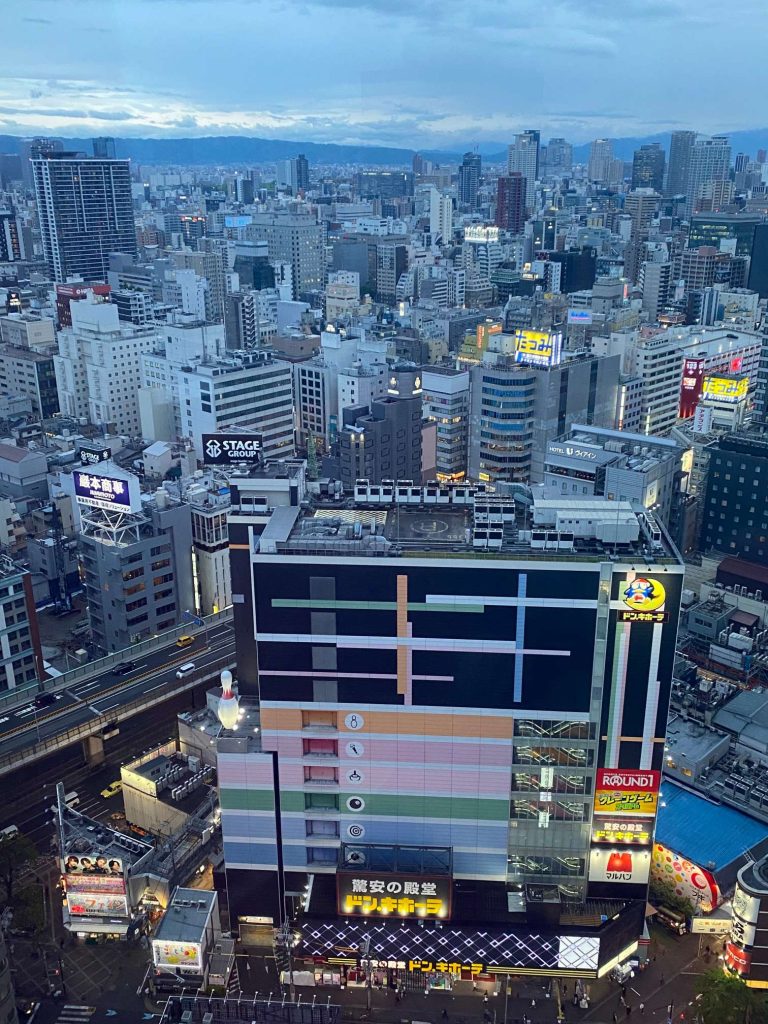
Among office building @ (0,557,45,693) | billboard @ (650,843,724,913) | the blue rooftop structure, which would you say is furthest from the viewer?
office building @ (0,557,45,693)

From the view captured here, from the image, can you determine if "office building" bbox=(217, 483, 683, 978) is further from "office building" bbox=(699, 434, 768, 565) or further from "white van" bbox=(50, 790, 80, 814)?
"office building" bbox=(699, 434, 768, 565)

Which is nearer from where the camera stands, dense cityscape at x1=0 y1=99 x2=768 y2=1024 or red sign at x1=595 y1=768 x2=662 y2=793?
dense cityscape at x1=0 y1=99 x2=768 y2=1024

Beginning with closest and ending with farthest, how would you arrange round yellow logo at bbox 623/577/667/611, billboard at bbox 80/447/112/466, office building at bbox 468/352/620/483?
round yellow logo at bbox 623/577/667/611, billboard at bbox 80/447/112/466, office building at bbox 468/352/620/483

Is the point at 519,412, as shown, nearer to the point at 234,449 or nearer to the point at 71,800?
the point at 234,449

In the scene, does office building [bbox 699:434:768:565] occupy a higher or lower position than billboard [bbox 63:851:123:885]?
higher

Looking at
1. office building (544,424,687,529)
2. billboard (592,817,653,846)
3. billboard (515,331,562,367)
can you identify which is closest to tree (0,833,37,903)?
billboard (592,817,653,846)

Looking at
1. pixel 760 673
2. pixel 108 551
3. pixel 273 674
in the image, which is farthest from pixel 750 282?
pixel 273 674

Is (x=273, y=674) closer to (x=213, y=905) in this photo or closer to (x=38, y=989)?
(x=213, y=905)
